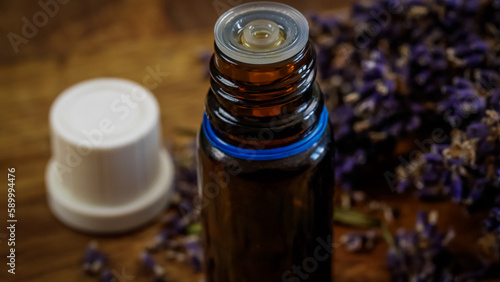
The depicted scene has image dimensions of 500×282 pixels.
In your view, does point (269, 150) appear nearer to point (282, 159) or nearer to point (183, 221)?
point (282, 159)

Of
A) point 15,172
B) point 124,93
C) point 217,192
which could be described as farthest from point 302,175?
point 15,172

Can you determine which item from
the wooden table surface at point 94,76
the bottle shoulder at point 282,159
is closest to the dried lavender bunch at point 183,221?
the wooden table surface at point 94,76

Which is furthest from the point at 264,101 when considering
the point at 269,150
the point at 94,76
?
the point at 94,76

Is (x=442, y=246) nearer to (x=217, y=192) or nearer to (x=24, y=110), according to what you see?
(x=217, y=192)
